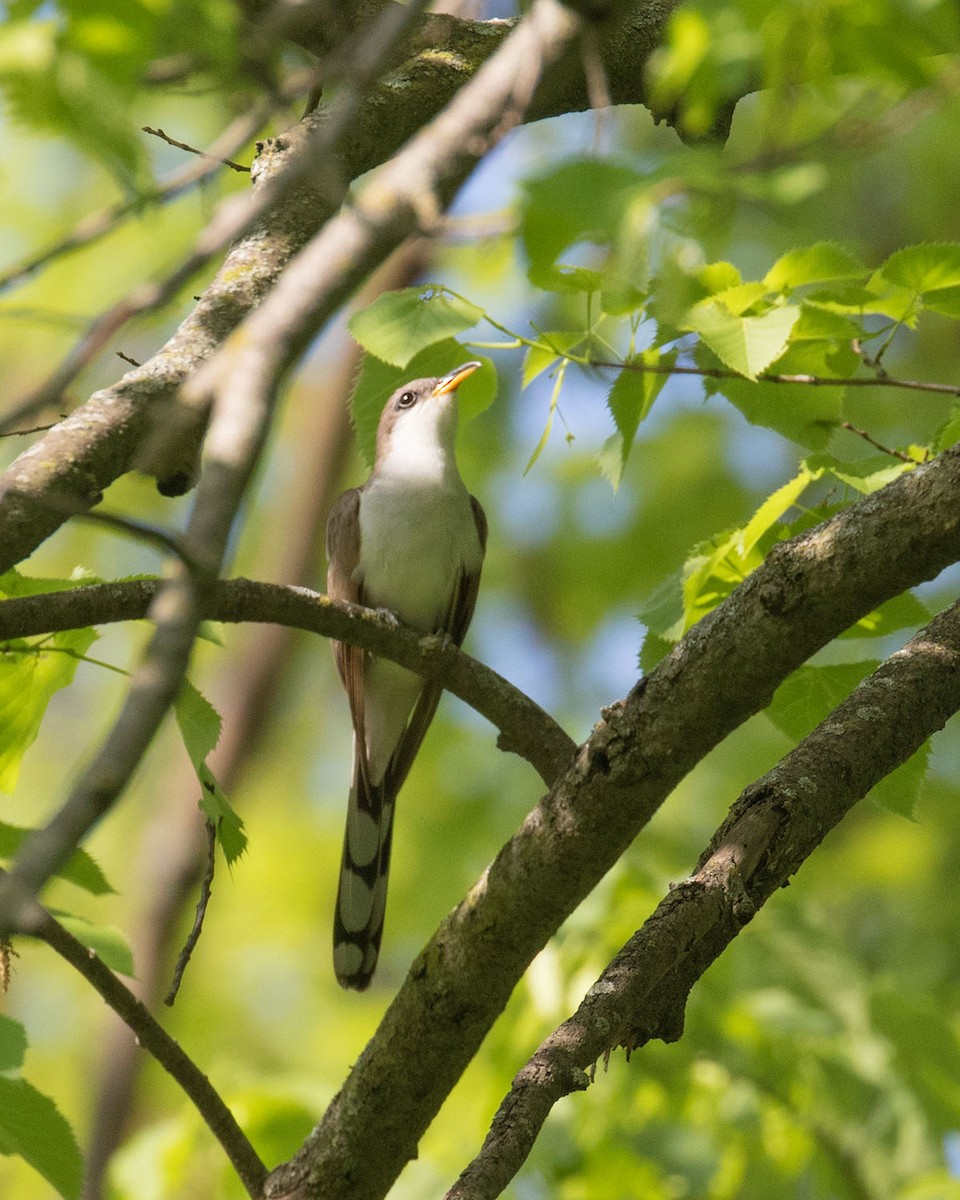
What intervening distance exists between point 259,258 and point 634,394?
1.09 meters

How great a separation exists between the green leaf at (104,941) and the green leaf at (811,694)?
186cm

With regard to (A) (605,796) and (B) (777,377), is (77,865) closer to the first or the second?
(A) (605,796)

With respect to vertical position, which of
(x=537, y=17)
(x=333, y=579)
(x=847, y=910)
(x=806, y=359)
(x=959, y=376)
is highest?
(x=959, y=376)

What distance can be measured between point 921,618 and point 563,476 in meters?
7.71

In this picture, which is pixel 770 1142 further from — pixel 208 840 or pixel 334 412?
pixel 334 412

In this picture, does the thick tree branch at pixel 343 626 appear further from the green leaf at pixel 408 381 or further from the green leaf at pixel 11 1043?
the green leaf at pixel 11 1043

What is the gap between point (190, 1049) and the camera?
10.9 meters

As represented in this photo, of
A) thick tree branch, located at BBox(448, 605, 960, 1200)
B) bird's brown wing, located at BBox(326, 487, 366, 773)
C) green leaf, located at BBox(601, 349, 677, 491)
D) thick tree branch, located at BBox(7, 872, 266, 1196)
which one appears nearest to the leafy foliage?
thick tree branch, located at BBox(7, 872, 266, 1196)

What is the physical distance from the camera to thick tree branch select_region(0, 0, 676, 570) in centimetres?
286

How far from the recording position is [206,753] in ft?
9.55

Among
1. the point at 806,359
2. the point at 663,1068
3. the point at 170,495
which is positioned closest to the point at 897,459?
the point at 806,359

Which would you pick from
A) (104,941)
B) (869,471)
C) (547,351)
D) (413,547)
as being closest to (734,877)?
(869,471)

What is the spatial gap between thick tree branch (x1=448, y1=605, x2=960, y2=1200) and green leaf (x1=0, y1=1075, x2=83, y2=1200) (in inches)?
46.0

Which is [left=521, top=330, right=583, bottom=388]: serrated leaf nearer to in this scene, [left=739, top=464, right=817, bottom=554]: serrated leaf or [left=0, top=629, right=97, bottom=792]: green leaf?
[left=739, top=464, right=817, bottom=554]: serrated leaf
